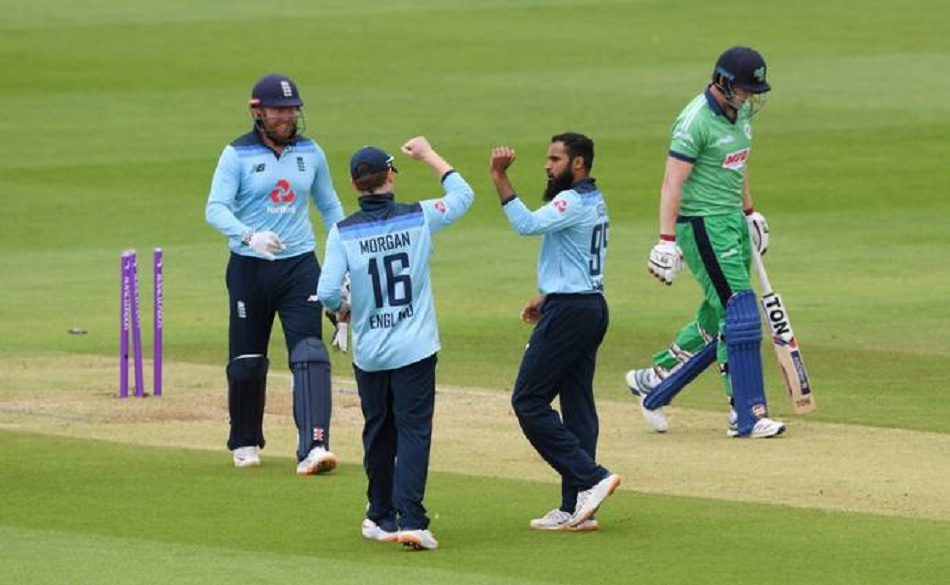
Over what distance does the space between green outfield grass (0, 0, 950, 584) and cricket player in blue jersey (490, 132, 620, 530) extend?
0.32 metres

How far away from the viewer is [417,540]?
11.2 metres

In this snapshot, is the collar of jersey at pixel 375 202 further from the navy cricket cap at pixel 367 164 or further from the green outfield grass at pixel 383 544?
the green outfield grass at pixel 383 544

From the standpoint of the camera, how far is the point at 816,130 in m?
31.8

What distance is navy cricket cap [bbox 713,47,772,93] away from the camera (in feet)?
46.9

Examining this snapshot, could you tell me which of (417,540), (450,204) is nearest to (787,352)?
(450,204)

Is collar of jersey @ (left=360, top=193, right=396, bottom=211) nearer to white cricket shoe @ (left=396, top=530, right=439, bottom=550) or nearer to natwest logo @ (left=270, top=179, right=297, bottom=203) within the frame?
white cricket shoe @ (left=396, top=530, right=439, bottom=550)

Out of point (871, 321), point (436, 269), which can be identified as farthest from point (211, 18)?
point (871, 321)

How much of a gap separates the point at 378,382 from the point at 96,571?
1.69 m

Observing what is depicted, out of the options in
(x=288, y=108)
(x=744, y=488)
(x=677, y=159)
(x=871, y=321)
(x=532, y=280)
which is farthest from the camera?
(x=532, y=280)

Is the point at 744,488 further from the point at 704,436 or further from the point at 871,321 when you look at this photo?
the point at 871,321

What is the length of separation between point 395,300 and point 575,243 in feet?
3.54

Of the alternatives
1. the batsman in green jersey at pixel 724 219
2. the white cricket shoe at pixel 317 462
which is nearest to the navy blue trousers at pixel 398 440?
the white cricket shoe at pixel 317 462

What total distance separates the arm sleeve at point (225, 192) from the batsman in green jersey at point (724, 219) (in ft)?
8.53

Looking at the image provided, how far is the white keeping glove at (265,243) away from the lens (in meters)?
13.2
